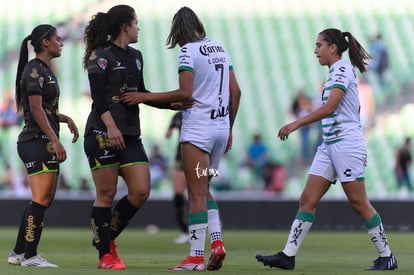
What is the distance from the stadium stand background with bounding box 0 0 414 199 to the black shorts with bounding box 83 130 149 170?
13.0 m

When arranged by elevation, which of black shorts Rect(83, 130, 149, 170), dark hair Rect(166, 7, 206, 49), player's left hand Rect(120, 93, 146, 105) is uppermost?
dark hair Rect(166, 7, 206, 49)

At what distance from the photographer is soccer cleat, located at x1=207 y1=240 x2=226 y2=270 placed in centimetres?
817

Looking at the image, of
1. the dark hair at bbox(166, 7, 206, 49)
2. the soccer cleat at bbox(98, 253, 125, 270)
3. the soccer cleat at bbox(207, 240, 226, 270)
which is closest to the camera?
the soccer cleat at bbox(207, 240, 226, 270)

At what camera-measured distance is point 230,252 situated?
38.9ft

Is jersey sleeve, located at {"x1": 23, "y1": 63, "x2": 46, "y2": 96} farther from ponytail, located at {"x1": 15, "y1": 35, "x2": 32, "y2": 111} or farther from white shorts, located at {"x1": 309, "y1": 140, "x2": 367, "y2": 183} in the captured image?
white shorts, located at {"x1": 309, "y1": 140, "x2": 367, "y2": 183}

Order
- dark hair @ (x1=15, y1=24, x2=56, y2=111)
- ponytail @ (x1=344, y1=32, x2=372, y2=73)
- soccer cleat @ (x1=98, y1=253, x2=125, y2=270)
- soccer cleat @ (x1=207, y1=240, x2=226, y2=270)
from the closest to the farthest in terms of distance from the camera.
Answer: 1. soccer cleat @ (x1=207, y1=240, x2=226, y2=270)
2. soccer cleat @ (x1=98, y1=253, x2=125, y2=270)
3. ponytail @ (x1=344, y1=32, x2=372, y2=73)
4. dark hair @ (x1=15, y1=24, x2=56, y2=111)

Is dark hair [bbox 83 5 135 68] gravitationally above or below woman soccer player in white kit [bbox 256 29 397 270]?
above

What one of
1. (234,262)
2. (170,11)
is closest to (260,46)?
(170,11)

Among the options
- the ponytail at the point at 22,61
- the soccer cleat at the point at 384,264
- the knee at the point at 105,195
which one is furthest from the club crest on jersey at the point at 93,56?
the soccer cleat at the point at 384,264

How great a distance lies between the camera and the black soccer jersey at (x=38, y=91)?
8.71 meters

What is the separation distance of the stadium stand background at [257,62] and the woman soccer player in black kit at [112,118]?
12958 millimetres

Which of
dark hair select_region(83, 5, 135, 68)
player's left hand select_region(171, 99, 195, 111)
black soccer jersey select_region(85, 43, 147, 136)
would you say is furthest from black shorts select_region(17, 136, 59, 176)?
player's left hand select_region(171, 99, 195, 111)

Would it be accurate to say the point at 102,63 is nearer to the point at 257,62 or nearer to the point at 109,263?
the point at 109,263

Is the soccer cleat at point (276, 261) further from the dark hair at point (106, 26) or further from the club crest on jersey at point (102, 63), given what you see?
the dark hair at point (106, 26)
